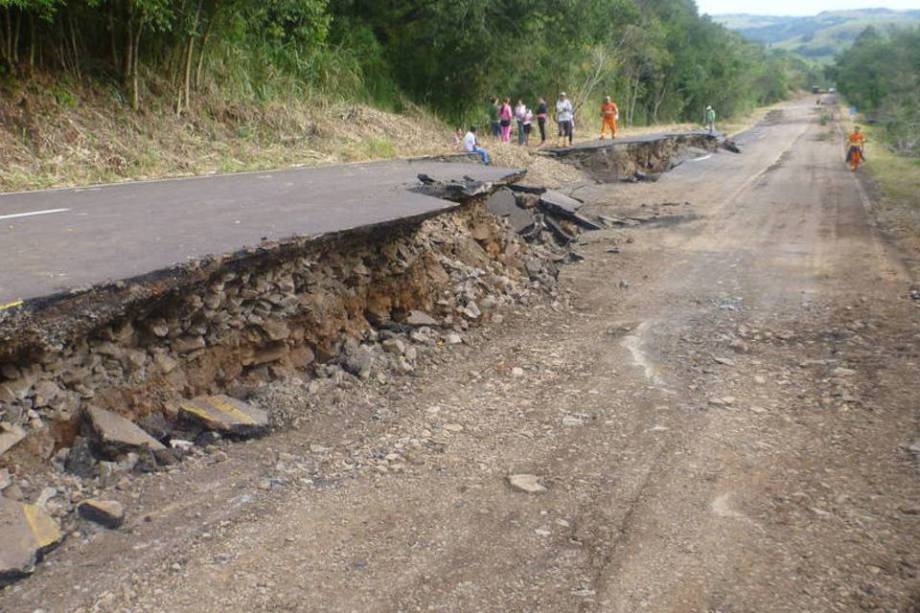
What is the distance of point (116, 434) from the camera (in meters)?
4.62

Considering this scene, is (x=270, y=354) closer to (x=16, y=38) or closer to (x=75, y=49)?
(x=16, y=38)

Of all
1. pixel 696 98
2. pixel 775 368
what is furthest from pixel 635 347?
pixel 696 98

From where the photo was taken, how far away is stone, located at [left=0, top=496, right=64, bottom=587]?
356 cm

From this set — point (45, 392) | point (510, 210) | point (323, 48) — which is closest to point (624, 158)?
point (323, 48)

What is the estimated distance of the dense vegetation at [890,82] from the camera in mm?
35875

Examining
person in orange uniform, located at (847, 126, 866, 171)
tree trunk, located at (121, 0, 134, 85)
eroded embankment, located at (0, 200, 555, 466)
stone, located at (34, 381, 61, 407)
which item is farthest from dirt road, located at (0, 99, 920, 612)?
person in orange uniform, located at (847, 126, 866, 171)

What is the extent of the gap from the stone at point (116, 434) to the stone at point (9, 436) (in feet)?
1.29

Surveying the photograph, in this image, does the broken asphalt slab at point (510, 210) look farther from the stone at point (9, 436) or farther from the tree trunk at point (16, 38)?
the stone at point (9, 436)

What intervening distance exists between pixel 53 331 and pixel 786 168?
27.2 meters

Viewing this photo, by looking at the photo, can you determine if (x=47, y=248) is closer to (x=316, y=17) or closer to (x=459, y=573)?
(x=459, y=573)

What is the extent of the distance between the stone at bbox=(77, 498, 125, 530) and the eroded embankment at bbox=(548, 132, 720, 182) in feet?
66.3

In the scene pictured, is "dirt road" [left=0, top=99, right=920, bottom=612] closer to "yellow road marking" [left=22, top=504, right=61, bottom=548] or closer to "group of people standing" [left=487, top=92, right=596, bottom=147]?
"yellow road marking" [left=22, top=504, right=61, bottom=548]

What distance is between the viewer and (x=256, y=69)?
60.8ft

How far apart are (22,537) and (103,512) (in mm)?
413
